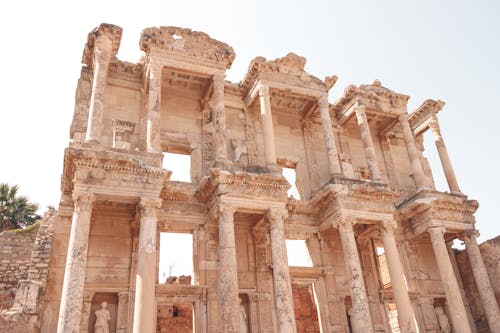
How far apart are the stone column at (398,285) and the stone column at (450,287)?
54.6 inches

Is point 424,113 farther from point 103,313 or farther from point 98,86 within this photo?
point 103,313

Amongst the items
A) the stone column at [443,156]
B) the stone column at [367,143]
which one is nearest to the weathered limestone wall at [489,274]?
the stone column at [443,156]

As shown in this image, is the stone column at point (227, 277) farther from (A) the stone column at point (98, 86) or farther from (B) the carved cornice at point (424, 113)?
(B) the carved cornice at point (424, 113)

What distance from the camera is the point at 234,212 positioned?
524 inches

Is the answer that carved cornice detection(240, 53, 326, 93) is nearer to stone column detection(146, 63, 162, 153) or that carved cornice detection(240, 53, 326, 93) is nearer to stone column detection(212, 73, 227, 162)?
stone column detection(212, 73, 227, 162)

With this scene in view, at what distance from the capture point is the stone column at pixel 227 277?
11.2 metres

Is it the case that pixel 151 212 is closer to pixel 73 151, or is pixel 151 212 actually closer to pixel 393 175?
pixel 73 151

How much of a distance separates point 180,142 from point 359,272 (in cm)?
726

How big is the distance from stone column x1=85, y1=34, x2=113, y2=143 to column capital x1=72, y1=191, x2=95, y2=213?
5.52 feet

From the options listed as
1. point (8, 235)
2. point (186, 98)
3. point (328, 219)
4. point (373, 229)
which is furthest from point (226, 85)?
point (8, 235)

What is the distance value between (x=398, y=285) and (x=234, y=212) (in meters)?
5.59

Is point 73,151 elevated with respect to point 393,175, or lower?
lower

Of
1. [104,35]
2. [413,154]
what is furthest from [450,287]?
[104,35]

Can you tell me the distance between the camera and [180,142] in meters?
15.2
